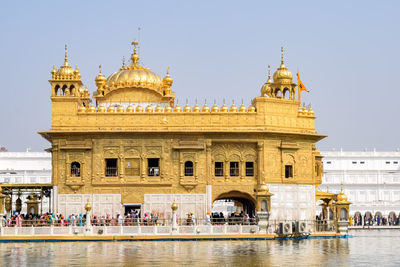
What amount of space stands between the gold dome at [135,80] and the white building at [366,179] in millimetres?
46170

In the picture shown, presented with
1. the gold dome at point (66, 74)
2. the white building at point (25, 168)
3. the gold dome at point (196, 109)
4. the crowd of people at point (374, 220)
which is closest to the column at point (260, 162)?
the gold dome at point (196, 109)

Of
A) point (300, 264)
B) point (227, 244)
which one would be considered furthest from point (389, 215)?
point (300, 264)

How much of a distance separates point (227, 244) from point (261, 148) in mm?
8636

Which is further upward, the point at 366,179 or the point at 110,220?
the point at 366,179

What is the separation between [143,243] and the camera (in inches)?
1323

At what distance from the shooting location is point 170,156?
3994cm

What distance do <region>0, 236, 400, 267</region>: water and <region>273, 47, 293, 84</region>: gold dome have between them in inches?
Answer: 429

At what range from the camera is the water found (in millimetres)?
24203

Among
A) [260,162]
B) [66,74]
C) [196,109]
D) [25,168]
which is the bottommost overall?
[260,162]

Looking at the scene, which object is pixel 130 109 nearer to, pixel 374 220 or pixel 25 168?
pixel 374 220

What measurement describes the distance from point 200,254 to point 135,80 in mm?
18044

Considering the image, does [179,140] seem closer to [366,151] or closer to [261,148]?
[261,148]

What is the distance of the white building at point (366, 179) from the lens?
8481 cm

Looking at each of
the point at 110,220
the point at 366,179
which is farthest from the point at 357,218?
the point at 110,220
